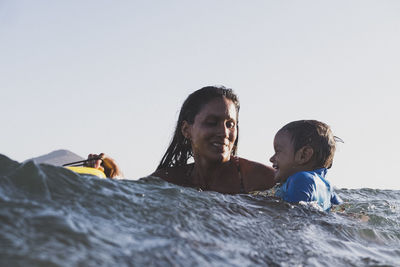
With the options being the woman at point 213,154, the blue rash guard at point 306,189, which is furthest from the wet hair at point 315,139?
the woman at point 213,154

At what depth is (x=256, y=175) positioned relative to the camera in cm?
519

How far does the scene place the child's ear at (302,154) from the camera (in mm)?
4609

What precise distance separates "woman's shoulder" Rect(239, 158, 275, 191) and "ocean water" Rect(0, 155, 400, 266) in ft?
3.94

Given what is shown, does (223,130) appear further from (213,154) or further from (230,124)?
(213,154)

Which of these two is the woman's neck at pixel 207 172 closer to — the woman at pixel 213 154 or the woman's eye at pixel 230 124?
the woman at pixel 213 154

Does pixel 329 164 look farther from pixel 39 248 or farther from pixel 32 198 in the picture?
pixel 39 248

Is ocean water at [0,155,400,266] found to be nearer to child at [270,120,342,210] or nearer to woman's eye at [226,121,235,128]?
child at [270,120,342,210]

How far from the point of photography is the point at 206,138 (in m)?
4.84

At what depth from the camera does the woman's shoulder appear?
512 centimetres

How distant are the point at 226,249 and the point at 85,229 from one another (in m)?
0.71

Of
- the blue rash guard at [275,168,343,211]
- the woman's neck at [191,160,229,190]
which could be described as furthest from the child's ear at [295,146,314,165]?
the woman's neck at [191,160,229,190]

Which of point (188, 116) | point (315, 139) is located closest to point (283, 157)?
point (315, 139)

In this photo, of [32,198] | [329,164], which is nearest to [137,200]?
[32,198]

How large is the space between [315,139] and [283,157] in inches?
14.4
